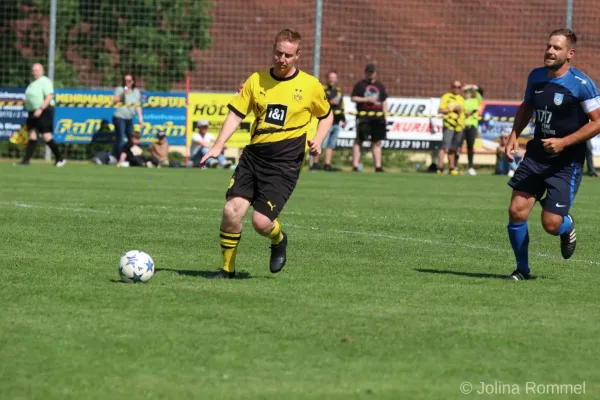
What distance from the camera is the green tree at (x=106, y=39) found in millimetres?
29484

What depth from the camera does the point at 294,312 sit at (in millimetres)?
6902

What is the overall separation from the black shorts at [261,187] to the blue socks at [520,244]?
1.81 m

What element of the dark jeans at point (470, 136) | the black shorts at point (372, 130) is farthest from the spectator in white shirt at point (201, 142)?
the dark jeans at point (470, 136)

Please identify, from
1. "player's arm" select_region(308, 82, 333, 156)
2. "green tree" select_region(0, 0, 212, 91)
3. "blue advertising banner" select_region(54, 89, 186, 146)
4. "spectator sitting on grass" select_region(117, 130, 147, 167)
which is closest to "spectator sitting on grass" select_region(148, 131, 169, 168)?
"spectator sitting on grass" select_region(117, 130, 147, 167)

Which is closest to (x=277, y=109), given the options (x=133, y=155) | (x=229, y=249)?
(x=229, y=249)

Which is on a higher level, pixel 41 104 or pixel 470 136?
pixel 41 104

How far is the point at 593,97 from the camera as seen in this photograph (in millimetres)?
8719

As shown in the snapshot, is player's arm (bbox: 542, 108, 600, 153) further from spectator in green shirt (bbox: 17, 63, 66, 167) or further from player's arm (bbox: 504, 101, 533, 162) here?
spectator in green shirt (bbox: 17, 63, 66, 167)

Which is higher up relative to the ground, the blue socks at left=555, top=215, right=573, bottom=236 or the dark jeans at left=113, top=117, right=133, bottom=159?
the blue socks at left=555, top=215, right=573, bottom=236

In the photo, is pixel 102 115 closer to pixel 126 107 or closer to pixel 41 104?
pixel 126 107

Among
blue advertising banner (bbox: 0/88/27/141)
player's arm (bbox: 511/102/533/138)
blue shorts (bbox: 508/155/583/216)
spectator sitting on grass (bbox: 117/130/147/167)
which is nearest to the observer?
blue shorts (bbox: 508/155/583/216)

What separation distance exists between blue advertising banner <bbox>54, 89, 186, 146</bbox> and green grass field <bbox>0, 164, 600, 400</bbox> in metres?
13.4

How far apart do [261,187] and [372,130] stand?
17198 millimetres

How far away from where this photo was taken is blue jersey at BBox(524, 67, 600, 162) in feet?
28.5
